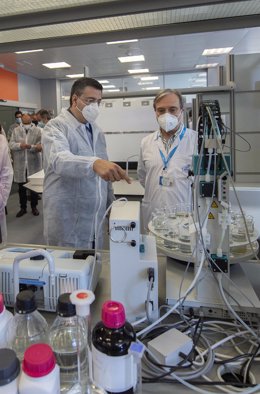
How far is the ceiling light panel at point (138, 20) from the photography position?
31.9 inches

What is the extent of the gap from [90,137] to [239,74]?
5.57 feet

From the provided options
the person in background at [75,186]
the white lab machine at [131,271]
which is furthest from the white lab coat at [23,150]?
the white lab machine at [131,271]

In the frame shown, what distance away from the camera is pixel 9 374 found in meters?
0.41

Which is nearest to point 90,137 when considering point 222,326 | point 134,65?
point 222,326

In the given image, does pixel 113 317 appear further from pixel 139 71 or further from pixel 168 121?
pixel 139 71

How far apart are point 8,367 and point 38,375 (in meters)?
0.04

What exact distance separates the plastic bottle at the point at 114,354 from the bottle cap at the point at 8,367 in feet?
0.43

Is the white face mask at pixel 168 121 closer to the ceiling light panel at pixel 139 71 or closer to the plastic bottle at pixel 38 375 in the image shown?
the plastic bottle at pixel 38 375

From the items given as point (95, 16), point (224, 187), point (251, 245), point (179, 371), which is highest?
point (95, 16)

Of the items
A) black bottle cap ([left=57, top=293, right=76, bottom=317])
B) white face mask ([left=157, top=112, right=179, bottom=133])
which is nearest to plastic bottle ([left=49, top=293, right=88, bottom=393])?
black bottle cap ([left=57, top=293, right=76, bottom=317])

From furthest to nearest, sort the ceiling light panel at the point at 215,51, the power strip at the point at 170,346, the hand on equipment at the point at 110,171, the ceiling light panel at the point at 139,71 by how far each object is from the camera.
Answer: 1. the ceiling light panel at the point at 139,71
2. the ceiling light panel at the point at 215,51
3. the hand on equipment at the point at 110,171
4. the power strip at the point at 170,346

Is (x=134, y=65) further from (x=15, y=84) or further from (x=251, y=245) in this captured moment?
(x=251, y=245)

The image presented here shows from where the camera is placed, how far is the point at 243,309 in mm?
793

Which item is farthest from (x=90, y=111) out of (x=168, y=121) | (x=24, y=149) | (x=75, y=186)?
(x=24, y=149)
